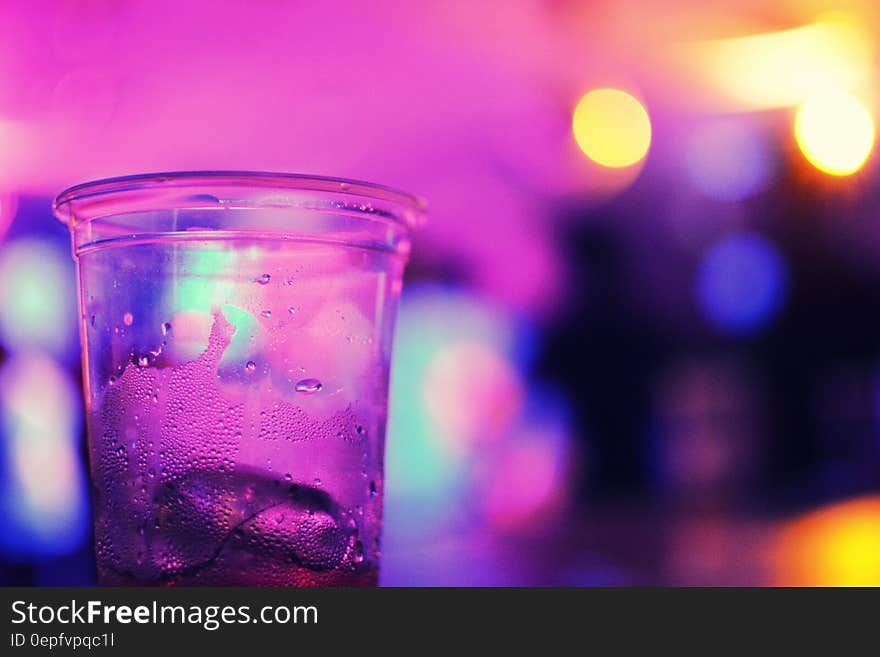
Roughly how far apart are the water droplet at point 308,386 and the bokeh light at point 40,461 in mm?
2965

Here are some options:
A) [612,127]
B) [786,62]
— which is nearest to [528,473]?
[612,127]

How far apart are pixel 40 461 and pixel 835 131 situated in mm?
4199

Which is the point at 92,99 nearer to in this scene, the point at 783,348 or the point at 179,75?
the point at 179,75

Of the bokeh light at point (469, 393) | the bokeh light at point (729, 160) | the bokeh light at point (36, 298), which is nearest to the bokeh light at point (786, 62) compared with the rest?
the bokeh light at point (729, 160)

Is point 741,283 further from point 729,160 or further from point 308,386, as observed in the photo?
point 308,386

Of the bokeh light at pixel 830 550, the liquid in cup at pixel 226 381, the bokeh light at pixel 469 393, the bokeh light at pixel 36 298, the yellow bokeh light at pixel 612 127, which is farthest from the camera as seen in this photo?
the bokeh light at pixel 469 393

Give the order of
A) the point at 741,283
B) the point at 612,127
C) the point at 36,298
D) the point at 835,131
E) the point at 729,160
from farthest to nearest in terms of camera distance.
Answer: the point at 741,283, the point at 729,160, the point at 835,131, the point at 612,127, the point at 36,298

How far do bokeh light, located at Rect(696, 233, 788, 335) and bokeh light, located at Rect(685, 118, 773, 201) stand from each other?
0.37 metres

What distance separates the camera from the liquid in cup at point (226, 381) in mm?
477

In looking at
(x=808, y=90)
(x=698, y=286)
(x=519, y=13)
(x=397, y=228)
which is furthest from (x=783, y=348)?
(x=397, y=228)

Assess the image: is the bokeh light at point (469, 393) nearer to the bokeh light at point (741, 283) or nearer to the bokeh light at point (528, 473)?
the bokeh light at point (528, 473)

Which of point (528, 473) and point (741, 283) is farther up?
point (741, 283)

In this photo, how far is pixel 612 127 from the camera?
12.9ft

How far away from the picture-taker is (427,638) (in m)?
0.52
